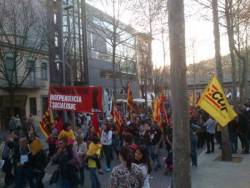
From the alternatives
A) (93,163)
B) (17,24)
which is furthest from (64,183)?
(17,24)

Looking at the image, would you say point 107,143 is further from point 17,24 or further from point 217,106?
point 17,24

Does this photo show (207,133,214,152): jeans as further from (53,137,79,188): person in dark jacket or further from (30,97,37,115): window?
(30,97,37,115): window

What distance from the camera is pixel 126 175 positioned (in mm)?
5043

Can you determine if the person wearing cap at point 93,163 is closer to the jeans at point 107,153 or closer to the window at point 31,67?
the jeans at point 107,153

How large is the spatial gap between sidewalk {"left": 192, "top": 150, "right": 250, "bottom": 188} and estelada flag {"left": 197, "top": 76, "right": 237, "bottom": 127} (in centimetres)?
145

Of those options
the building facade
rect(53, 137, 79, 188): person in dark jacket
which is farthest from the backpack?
the building facade

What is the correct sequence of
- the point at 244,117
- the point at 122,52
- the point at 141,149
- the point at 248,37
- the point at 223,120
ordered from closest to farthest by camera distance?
the point at 141,149 < the point at 223,120 < the point at 244,117 < the point at 248,37 < the point at 122,52

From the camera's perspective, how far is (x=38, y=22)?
2452 centimetres

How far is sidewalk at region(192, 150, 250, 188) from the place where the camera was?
10.1 metres

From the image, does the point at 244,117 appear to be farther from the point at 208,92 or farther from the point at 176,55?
the point at 176,55

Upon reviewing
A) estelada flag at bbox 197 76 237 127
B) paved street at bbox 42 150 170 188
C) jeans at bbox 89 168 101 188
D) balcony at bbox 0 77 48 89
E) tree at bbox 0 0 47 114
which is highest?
tree at bbox 0 0 47 114

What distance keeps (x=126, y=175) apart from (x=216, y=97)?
6215 millimetres

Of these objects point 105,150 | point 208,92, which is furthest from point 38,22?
point 208,92

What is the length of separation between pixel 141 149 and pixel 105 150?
565cm
